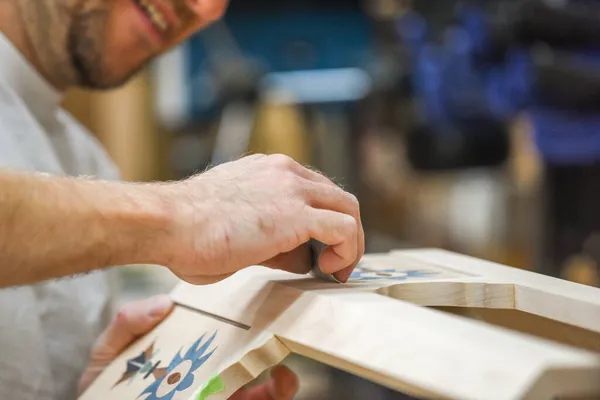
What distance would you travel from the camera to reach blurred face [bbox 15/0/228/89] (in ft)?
3.92

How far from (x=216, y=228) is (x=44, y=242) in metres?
0.13

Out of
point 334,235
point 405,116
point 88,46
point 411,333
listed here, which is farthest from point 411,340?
point 405,116

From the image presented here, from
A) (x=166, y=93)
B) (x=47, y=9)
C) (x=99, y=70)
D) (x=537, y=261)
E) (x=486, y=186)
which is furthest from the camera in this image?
(x=166, y=93)

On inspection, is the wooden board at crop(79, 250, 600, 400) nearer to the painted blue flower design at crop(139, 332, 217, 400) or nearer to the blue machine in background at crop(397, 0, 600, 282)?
the painted blue flower design at crop(139, 332, 217, 400)

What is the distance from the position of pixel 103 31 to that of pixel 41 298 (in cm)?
45

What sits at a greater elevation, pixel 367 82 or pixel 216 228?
pixel 216 228

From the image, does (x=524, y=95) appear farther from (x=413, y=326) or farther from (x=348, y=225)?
(x=413, y=326)

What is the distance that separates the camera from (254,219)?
0.66 meters

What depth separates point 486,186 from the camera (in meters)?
3.18

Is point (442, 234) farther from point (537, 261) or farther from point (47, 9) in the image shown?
point (47, 9)

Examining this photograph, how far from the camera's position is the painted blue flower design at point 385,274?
0.79m

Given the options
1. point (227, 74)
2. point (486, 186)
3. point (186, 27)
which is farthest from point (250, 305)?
point (486, 186)

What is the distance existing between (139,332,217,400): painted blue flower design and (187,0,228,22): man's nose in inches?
22.6

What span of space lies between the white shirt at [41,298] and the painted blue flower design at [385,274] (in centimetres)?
37
